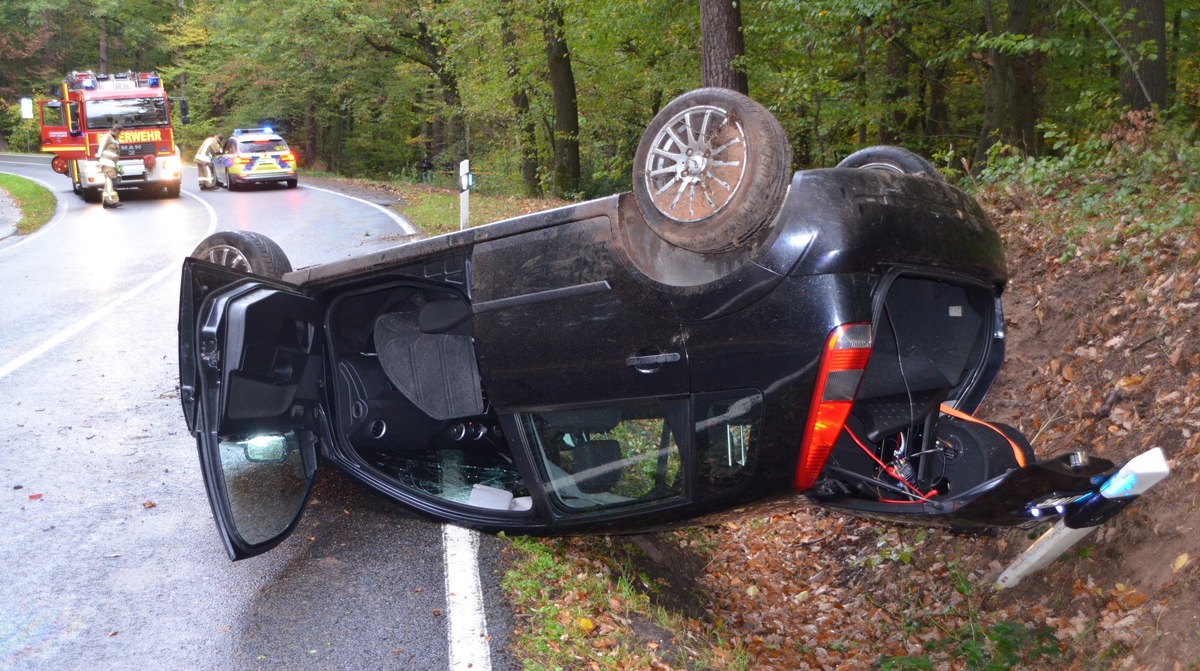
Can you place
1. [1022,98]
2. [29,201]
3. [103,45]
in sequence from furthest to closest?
1. [103,45]
2. [29,201]
3. [1022,98]

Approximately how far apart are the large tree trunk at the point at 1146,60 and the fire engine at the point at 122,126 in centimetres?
2390

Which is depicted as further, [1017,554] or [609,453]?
[1017,554]

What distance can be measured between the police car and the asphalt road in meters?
22.7

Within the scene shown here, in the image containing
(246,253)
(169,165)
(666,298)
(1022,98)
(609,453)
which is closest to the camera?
(666,298)

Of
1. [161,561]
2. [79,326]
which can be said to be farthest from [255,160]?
[161,561]

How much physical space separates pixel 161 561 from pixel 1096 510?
4.52 metres

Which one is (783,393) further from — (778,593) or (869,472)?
(778,593)

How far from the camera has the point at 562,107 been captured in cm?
2456

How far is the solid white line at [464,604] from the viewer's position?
168 inches

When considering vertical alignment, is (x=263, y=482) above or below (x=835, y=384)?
below

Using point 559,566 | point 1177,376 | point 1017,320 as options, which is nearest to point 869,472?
point 559,566

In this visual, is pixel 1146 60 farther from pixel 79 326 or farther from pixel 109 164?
pixel 109 164

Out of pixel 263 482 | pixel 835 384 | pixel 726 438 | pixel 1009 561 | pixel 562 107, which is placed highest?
pixel 835 384

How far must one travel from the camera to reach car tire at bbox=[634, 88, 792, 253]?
3.89m
